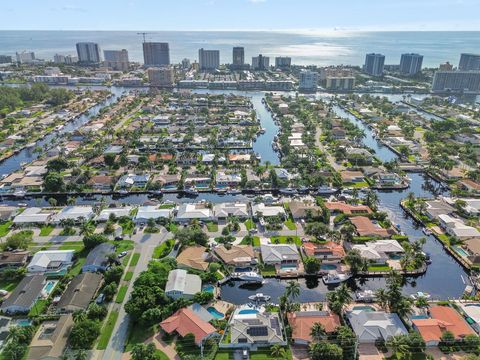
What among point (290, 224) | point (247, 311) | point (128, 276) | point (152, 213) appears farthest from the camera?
point (152, 213)

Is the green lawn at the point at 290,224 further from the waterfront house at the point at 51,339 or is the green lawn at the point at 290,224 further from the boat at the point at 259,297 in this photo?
the waterfront house at the point at 51,339

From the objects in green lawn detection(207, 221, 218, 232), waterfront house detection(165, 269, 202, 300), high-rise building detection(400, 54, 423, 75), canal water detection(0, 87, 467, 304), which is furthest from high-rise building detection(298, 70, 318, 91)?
waterfront house detection(165, 269, 202, 300)

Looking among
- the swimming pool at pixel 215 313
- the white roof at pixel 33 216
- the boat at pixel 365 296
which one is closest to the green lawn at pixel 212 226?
the swimming pool at pixel 215 313

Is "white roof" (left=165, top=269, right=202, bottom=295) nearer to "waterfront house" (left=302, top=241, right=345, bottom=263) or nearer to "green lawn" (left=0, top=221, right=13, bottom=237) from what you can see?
"waterfront house" (left=302, top=241, right=345, bottom=263)

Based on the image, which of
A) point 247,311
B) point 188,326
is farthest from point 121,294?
point 247,311

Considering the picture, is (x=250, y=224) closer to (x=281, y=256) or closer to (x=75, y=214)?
(x=281, y=256)

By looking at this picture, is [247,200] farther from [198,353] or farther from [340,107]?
[340,107]
